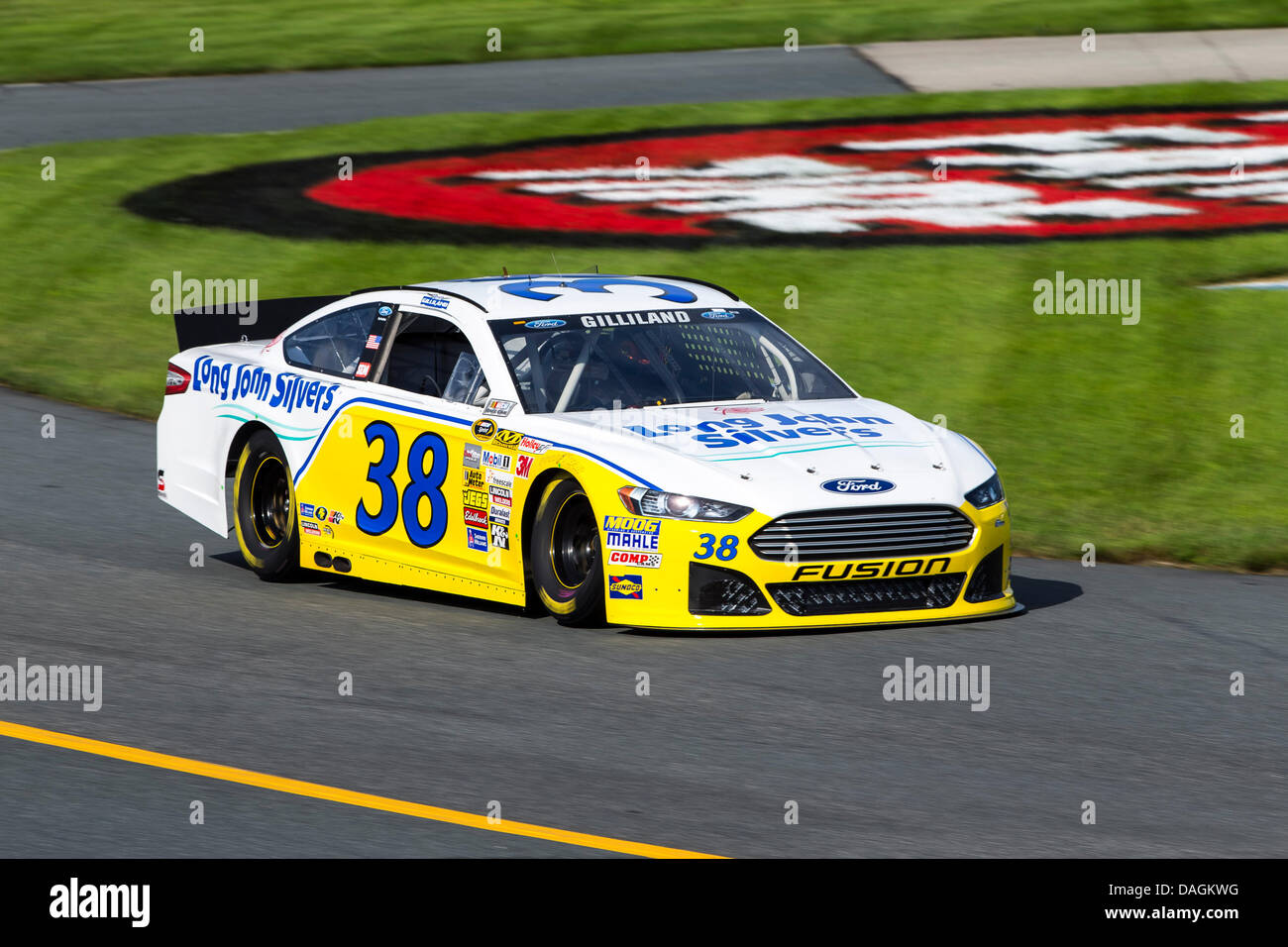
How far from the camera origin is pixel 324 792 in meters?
6.91

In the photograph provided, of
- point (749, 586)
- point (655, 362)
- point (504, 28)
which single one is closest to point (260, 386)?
point (655, 362)

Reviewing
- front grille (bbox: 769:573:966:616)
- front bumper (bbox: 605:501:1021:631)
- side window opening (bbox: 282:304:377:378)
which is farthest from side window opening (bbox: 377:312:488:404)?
front grille (bbox: 769:573:966:616)

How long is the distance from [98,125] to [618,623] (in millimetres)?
18972

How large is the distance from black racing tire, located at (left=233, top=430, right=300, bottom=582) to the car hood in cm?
194

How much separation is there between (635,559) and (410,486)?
60.8 inches

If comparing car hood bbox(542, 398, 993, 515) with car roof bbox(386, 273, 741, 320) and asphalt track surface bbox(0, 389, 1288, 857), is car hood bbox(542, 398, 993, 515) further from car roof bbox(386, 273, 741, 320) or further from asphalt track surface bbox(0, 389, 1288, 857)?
car roof bbox(386, 273, 741, 320)

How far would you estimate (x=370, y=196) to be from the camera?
855 inches

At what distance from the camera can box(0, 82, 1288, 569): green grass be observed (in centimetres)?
1307

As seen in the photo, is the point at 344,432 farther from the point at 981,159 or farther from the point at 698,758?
the point at 981,159

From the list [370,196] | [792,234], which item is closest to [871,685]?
[792,234]

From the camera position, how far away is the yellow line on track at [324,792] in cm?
640

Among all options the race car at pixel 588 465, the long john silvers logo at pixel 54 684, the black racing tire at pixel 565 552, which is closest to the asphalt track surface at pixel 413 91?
the race car at pixel 588 465

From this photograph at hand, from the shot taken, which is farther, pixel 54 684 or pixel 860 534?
pixel 860 534

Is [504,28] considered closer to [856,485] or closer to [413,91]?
[413,91]
